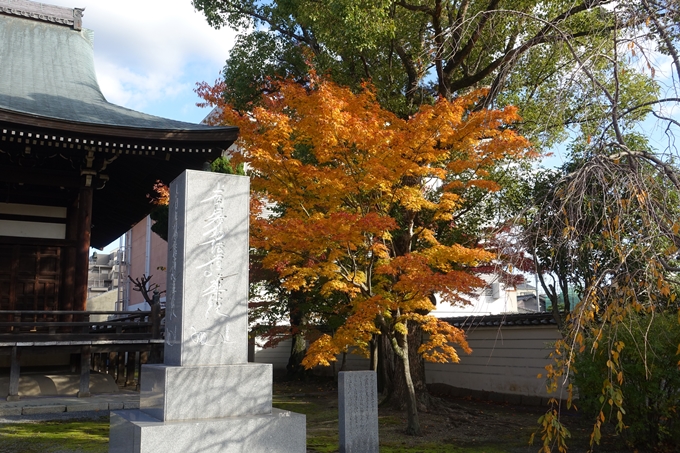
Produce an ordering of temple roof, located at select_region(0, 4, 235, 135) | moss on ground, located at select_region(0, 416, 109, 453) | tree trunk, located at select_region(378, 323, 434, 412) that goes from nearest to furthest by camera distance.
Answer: moss on ground, located at select_region(0, 416, 109, 453)
temple roof, located at select_region(0, 4, 235, 135)
tree trunk, located at select_region(378, 323, 434, 412)

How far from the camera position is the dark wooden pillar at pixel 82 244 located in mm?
12641

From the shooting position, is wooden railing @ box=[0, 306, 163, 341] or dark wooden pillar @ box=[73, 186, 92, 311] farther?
dark wooden pillar @ box=[73, 186, 92, 311]

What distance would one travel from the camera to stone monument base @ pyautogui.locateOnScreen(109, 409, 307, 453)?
5.47m

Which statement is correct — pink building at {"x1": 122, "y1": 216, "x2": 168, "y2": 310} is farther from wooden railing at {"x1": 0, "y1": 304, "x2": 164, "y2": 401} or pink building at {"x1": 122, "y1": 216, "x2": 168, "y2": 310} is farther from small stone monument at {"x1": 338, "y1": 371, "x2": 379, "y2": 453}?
small stone monument at {"x1": 338, "y1": 371, "x2": 379, "y2": 453}

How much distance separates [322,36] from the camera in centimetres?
1292

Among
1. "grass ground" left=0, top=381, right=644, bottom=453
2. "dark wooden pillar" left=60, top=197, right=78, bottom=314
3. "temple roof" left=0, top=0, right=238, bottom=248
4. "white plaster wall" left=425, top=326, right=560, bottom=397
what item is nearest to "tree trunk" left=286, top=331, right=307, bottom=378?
"white plaster wall" left=425, top=326, right=560, bottom=397

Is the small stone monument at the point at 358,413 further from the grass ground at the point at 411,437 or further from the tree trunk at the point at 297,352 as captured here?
the tree trunk at the point at 297,352

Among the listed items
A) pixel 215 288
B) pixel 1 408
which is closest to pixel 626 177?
pixel 215 288

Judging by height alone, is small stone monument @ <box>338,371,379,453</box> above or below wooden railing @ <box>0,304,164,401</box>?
below

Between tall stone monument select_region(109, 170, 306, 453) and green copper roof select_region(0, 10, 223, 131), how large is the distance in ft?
18.5

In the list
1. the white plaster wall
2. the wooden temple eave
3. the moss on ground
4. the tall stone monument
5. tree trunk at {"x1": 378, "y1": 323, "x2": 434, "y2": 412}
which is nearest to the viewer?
the tall stone monument

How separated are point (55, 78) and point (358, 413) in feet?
36.2

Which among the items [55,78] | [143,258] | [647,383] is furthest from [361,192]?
[143,258]

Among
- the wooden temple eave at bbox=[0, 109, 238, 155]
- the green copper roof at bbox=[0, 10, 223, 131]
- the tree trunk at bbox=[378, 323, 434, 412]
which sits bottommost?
the tree trunk at bbox=[378, 323, 434, 412]
